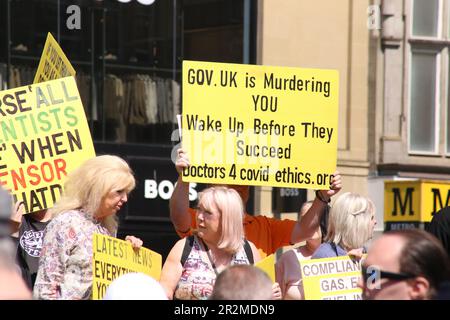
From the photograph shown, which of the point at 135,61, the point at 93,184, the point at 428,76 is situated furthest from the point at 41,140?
the point at 428,76

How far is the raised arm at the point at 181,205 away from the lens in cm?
709

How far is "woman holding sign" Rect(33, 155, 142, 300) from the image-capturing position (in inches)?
247

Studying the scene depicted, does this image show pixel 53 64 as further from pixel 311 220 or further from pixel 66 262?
pixel 66 262

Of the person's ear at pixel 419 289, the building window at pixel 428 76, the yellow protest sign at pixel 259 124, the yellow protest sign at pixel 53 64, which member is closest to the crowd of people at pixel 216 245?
the person's ear at pixel 419 289

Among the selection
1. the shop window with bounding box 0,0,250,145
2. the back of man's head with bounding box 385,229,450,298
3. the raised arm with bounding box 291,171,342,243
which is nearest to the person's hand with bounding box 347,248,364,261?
the raised arm with bounding box 291,171,342,243

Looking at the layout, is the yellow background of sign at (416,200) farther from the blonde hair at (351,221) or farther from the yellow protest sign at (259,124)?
the blonde hair at (351,221)

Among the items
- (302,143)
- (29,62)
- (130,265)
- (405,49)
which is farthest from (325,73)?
(405,49)

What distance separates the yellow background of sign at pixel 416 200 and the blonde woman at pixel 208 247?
329 inches

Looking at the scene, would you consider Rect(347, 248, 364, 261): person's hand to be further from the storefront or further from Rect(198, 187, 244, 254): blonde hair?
the storefront

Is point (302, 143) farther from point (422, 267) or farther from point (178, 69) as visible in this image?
point (178, 69)

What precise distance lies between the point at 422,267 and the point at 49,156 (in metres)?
3.22

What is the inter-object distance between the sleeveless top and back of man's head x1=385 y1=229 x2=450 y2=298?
2088 mm

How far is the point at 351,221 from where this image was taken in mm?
7484
